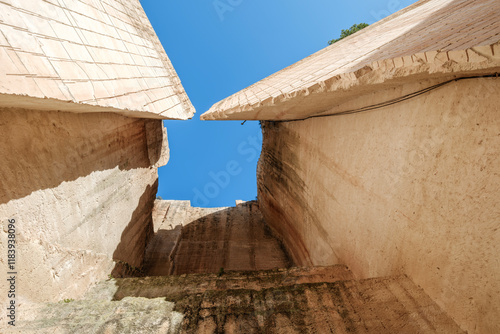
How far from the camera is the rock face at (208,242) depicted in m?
6.28

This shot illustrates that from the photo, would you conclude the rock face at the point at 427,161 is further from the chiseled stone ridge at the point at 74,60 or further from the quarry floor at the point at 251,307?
the chiseled stone ridge at the point at 74,60

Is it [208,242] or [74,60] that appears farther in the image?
[208,242]

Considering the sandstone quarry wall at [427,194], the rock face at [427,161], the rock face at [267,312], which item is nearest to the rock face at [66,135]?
the rock face at [267,312]

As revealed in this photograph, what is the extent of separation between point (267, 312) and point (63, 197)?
105 inches

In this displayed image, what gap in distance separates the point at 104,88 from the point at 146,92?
1312mm

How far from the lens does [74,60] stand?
7.94 feet

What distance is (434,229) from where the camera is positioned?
186 cm

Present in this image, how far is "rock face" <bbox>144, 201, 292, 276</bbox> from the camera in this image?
6277 mm

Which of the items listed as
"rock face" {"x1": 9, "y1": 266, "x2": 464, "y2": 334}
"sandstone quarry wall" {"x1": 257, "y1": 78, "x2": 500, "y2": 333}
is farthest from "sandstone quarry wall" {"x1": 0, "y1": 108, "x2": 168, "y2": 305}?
"sandstone quarry wall" {"x1": 257, "y1": 78, "x2": 500, "y2": 333}

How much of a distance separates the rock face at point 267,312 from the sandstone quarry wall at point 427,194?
0.23 metres

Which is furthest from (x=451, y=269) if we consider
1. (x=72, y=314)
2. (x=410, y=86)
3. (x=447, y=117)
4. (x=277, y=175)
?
(x=277, y=175)

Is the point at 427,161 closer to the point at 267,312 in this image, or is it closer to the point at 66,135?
the point at 267,312

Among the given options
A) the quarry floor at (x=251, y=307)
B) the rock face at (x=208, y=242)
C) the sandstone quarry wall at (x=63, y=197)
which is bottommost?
the rock face at (x=208, y=242)

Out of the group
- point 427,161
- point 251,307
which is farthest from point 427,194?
point 251,307
